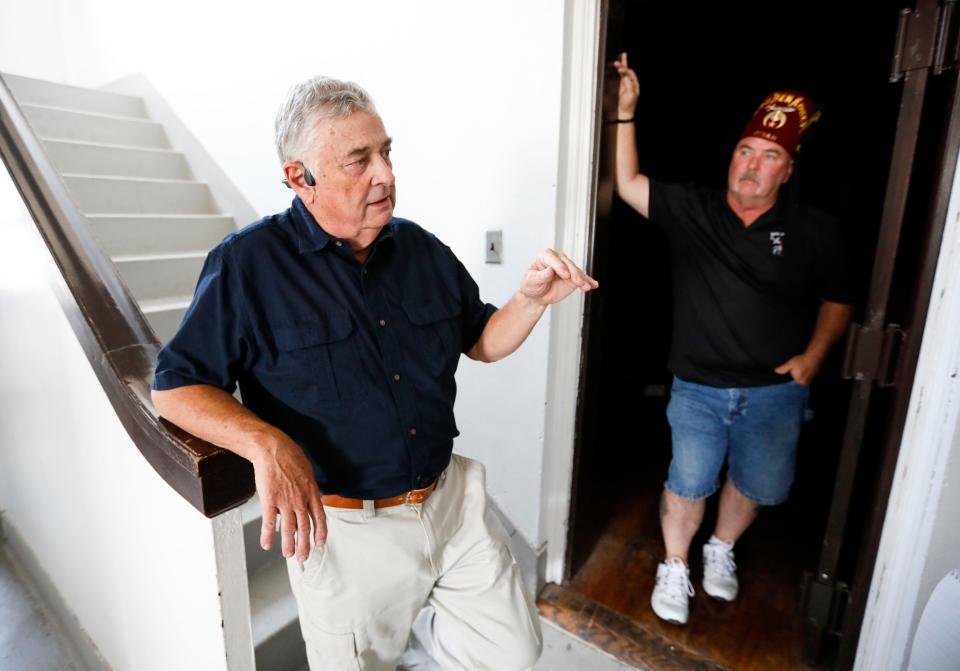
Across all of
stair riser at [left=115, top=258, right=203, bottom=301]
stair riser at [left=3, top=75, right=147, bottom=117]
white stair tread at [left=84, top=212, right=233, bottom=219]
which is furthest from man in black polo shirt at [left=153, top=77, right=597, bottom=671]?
stair riser at [left=3, top=75, right=147, bottom=117]

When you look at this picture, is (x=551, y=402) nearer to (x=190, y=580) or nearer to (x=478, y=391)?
(x=478, y=391)

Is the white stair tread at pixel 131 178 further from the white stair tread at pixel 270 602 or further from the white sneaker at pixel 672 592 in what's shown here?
the white sneaker at pixel 672 592

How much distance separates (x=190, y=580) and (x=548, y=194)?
4.14ft

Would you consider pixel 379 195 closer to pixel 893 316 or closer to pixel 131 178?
pixel 893 316

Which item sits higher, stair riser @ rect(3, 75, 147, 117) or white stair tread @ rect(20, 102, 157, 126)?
stair riser @ rect(3, 75, 147, 117)

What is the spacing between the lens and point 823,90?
2.88 metres

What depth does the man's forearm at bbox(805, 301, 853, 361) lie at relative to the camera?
163 cm

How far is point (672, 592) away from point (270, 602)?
127 centimetres

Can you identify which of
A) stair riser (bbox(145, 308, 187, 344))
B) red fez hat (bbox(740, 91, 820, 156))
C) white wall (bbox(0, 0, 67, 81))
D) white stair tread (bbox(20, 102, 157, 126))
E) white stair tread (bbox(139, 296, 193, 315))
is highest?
white wall (bbox(0, 0, 67, 81))

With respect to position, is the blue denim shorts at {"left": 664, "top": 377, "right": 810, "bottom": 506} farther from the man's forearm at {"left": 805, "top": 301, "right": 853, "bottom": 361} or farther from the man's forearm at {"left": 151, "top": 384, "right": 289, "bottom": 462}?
the man's forearm at {"left": 151, "top": 384, "right": 289, "bottom": 462}

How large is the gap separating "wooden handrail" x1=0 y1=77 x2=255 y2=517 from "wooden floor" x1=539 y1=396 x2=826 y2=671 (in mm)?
1349

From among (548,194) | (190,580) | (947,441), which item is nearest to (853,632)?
(947,441)

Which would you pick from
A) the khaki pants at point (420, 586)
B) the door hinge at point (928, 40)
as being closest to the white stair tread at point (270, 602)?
the khaki pants at point (420, 586)

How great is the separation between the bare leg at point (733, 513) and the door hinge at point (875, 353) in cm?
69
